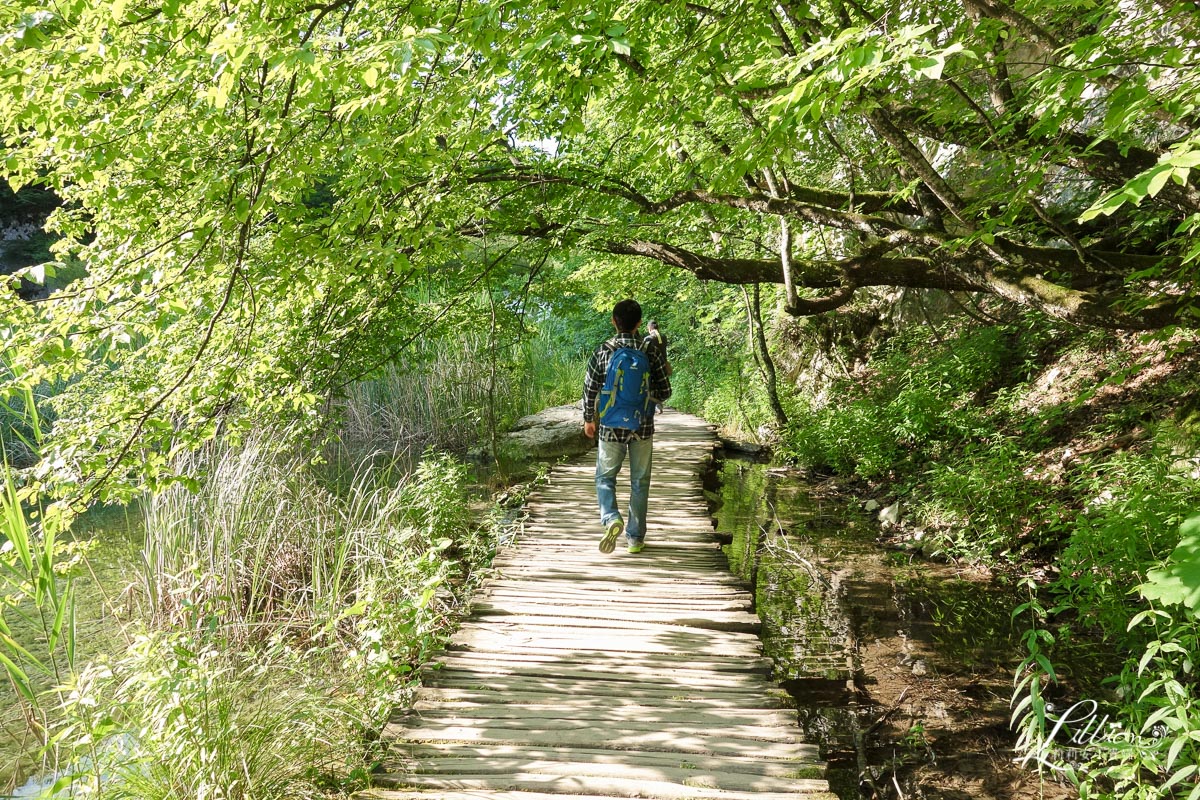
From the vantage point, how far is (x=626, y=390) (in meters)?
5.32

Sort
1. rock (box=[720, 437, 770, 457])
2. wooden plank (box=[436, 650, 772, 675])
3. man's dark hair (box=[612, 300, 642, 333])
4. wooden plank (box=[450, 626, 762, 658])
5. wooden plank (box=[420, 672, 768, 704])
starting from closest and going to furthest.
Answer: wooden plank (box=[420, 672, 768, 704]) < wooden plank (box=[436, 650, 772, 675]) < wooden plank (box=[450, 626, 762, 658]) < man's dark hair (box=[612, 300, 642, 333]) < rock (box=[720, 437, 770, 457])

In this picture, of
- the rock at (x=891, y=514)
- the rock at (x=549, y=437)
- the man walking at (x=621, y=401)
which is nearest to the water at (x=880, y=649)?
the rock at (x=891, y=514)

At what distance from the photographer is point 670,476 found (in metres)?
8.95

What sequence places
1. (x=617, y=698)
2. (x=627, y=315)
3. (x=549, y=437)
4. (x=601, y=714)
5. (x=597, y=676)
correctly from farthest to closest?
(x=549, y=437) < (x=627, y=315) < (x=597, y=676) < (x=617, y=698) < (x=601, y=714)

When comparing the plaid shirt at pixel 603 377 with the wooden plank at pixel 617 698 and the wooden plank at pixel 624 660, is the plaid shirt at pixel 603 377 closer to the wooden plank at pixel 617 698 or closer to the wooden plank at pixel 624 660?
the wooden plank at pixel 624 660

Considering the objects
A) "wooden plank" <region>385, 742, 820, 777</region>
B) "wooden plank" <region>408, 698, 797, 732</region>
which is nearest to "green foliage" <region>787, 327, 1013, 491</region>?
"wooden plank" <region>408, 698, 797, 732</region>

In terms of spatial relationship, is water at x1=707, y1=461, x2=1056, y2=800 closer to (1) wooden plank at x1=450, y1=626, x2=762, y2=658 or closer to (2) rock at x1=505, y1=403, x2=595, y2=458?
(1) wooden plank at x1=450, y1=626, x2=762, y2=658

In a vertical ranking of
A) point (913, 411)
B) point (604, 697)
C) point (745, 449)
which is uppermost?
point (913, 411)

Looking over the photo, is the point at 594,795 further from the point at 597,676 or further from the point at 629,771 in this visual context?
the point at 597,676

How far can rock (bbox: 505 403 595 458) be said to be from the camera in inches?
451

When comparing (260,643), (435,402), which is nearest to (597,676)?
(260,643)

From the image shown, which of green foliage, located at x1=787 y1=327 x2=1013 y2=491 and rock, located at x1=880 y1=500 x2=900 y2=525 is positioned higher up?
green foliage, located at x1=787 y1=327 x2=1013 y2=491

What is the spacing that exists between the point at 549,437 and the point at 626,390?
645cm

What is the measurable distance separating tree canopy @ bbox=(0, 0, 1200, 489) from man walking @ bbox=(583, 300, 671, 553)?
1.33 metres
